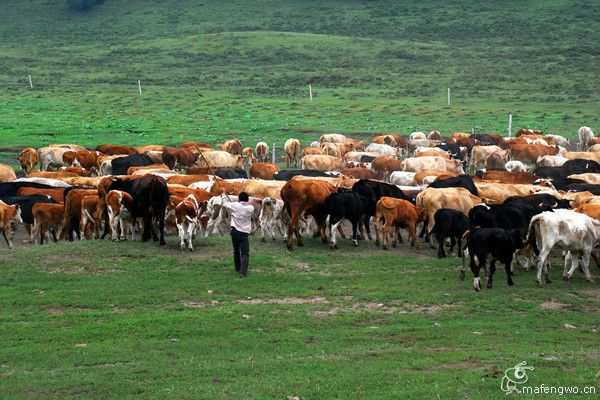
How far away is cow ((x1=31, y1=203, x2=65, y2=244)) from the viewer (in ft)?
80.9

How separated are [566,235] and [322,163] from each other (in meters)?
20.1

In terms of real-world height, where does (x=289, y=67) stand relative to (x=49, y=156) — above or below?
above

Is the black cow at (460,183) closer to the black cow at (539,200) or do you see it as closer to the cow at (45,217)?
the black cow at (539,200)

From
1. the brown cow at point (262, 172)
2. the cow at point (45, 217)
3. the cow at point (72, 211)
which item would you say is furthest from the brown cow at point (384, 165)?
the cow at point (45, 217)

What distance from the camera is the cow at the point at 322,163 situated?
39.3 metres

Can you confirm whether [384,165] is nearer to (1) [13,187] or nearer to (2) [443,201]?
(2) [443,201]

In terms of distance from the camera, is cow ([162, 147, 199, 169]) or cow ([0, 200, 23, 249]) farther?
cow ([162, 147, 199, 169])

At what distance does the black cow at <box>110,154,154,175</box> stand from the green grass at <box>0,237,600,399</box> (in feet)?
A: 40.6

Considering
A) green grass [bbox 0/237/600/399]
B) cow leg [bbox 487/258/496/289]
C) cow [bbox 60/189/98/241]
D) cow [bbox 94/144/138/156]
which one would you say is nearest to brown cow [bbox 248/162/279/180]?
cow [bbox 94/144/138/156]

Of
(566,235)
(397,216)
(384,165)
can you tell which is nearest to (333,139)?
(384,165)

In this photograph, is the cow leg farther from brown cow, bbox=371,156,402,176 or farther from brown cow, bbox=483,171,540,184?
brown cow, bbox=371,156,402,176

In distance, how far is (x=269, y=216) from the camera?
24953 mm

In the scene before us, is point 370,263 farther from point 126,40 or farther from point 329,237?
point 126,40

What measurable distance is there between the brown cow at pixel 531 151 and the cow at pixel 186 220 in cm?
2133
